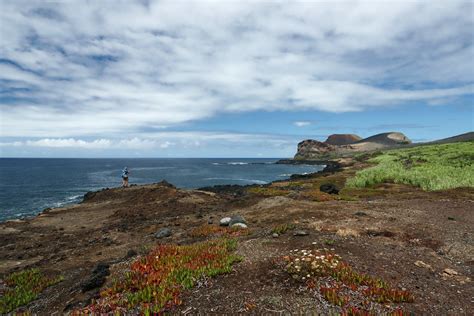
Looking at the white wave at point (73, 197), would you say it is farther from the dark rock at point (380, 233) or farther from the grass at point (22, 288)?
the dark rock at point (380, 233)

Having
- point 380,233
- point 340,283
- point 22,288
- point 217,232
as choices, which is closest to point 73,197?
point 217,232

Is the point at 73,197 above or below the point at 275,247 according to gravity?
below

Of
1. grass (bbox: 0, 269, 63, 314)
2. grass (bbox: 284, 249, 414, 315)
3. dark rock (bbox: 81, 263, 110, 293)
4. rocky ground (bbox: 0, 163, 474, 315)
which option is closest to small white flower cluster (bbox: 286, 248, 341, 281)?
grass (bbox: 284, 249, 414, 315)

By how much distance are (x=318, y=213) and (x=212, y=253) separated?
1168 centimetres

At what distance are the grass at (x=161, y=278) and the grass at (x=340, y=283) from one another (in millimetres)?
2441

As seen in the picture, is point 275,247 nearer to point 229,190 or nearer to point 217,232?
point 217,232

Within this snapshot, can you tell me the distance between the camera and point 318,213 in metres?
21.7

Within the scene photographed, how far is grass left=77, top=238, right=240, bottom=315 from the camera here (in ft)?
27.6

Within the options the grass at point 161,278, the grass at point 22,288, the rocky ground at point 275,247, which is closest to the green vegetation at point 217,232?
the rocky ground at point 275,247

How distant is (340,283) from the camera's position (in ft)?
30.2

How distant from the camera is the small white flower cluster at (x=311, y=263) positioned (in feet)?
31.8

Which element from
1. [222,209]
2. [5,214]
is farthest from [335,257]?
[5,214]

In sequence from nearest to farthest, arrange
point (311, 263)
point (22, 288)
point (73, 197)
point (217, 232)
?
point (311, 263), point (22, 288), point (217, 232), point (73, 197)

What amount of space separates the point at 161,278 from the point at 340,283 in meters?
5.49
